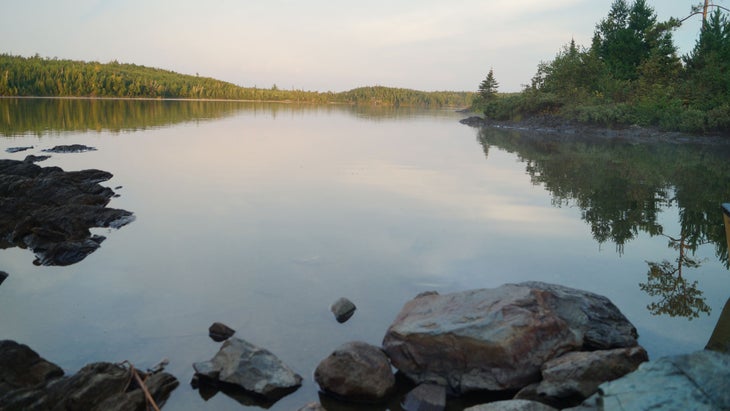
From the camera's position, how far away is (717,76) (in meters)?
34.9

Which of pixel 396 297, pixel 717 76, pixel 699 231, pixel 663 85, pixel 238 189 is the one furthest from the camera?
pixel 663 85

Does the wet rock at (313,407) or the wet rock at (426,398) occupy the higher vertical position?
the wet rock at (313,407)

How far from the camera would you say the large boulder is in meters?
5.16

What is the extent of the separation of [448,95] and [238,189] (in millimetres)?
187267

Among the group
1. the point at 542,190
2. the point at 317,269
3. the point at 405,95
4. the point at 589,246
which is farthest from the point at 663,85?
the point at 405,95

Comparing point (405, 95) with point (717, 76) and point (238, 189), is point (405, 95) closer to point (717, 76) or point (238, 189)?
point (717, 76)

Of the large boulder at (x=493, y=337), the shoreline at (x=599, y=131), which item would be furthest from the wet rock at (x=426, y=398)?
the shoreline at (x=599, y=131)

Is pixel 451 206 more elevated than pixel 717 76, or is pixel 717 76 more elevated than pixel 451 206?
pixel 717 76

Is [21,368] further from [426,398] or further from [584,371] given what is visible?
[584,371]

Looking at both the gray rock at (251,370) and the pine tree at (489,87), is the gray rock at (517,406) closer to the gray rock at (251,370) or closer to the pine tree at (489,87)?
the gray rock at (251,370)

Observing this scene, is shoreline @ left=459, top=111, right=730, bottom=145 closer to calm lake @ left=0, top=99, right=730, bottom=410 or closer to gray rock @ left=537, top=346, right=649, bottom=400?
calm lake @ left=0, top=99, right=730, bottom=410

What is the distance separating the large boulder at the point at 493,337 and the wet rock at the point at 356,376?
39 cm

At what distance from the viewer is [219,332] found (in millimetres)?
6172

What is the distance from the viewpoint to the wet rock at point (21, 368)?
4691mm
